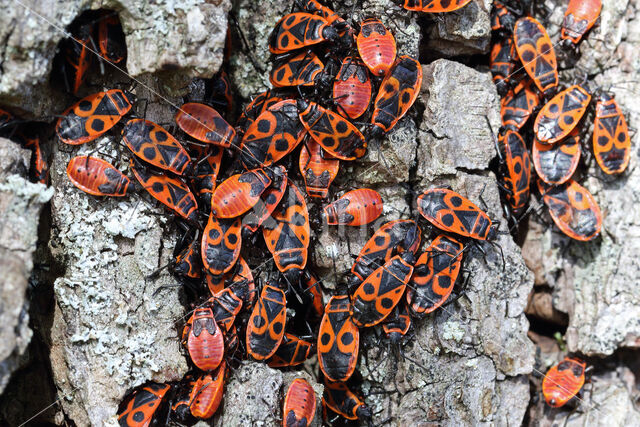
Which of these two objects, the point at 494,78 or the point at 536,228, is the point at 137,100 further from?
the point at 536,228

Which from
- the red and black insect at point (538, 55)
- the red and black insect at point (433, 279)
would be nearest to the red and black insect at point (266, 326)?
the red and black insect at point (433, 279)

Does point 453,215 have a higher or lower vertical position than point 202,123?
lower

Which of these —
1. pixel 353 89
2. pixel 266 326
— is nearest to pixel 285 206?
pixel 266 326

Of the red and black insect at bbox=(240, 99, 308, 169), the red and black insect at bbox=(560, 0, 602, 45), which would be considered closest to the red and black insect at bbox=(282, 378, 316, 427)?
the red and black insect at bbox=(240, 99, 308, 169)

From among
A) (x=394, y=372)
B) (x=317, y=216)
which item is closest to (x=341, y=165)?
(x=317, y=216)

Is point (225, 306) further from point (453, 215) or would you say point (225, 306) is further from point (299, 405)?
point (453, 215)

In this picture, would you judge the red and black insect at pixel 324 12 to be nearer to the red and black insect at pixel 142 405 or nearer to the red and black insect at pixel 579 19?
the red and black insect at pixel 579 19
